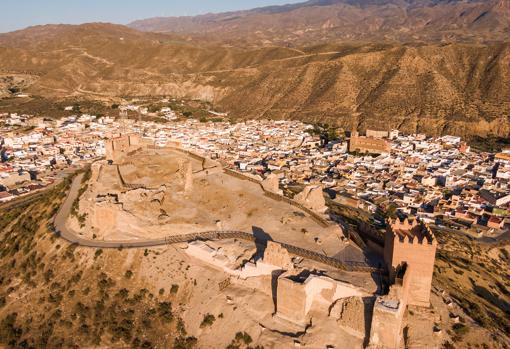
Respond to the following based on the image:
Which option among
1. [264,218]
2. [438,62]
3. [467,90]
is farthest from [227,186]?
[438,62]

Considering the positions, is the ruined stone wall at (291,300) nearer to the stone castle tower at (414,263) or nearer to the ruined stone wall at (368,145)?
Answer: the stone castle tower at (414,263)

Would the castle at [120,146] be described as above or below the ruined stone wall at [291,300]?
above

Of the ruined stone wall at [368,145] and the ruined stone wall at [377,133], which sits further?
the ruined stone wall at [377,133]

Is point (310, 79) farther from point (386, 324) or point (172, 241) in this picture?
point (386, 324)

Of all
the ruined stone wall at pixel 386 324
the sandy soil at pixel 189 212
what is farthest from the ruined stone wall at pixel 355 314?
the sandy soil at pixel 189 212

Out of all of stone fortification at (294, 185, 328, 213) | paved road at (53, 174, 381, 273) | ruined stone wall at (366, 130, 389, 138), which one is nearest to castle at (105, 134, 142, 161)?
paved road at (53, 174, 381, 273)

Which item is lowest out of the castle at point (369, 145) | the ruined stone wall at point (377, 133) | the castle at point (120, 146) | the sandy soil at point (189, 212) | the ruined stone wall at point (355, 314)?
the ruined stone wall at point (377, 133)

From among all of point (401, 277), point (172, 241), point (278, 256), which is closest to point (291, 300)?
point (278, 256)

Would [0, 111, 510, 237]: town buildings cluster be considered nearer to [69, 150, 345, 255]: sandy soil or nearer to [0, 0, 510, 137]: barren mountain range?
[0, 0, 510, 137]: barren mountain range
